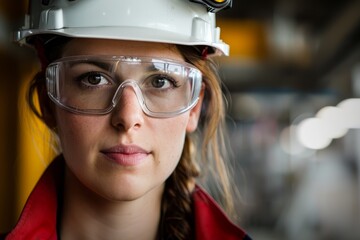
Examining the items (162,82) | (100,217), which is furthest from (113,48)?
(100,217)

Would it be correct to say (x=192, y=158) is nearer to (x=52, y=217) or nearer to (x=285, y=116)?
(x=52, y=217)

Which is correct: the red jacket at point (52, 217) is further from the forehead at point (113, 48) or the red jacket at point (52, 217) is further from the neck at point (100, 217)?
the forehead at point (113, 48)

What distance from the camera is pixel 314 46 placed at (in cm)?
702

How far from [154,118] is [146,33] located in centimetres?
22

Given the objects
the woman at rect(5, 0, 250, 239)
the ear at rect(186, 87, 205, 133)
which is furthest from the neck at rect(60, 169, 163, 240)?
the ear at rect(186, 87, 205, 133)

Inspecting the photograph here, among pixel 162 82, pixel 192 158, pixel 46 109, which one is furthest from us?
pixel 192 158

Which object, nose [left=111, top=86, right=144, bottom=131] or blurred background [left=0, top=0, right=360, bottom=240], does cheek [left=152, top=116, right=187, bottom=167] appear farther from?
blurred background [left=0, top=0, right=360, bottom=240]

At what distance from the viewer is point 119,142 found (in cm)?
130

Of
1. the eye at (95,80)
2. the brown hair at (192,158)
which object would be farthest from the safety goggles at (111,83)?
the brown hair at (192,158)

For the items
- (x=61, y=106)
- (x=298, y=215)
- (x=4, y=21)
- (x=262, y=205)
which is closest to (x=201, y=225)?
(x=61, y=106)

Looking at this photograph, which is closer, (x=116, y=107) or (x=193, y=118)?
(x=116, y=107)

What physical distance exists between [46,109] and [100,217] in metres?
0.37

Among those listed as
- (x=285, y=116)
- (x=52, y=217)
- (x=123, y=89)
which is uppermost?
(x=123, y=89)

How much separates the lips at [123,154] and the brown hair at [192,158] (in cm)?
33
